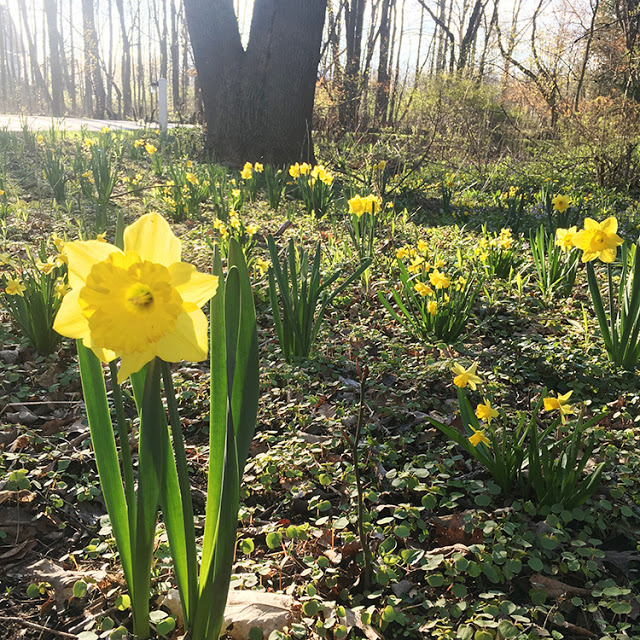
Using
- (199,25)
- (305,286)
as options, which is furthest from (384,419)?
(199,25)

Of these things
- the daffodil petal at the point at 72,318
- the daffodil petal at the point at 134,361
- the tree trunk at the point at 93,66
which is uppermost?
the tree trunk at the point at 93,66

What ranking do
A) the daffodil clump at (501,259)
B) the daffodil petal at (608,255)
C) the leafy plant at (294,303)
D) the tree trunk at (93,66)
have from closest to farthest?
the daffodil petal at (608,255), the leafy plant at (294,303), the daffodil clump at (501,259), the tree trunk at (93,66)

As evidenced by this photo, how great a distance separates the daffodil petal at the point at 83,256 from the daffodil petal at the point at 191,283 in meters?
0.10

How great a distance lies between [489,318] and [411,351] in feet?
1.77

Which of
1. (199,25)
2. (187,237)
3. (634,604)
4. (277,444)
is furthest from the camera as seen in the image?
(199,25)

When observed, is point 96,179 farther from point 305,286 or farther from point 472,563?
point 472,563

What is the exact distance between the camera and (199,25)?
6.73 meters

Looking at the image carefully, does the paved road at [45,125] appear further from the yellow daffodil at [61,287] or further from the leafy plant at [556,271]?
the leafy plant at [556,271]

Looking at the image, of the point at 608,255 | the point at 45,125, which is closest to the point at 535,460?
the point at 608,255

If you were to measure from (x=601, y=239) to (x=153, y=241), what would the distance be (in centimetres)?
177

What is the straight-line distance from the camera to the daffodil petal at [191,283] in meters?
0.76

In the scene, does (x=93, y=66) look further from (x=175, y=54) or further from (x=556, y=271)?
(x=556, y=271)

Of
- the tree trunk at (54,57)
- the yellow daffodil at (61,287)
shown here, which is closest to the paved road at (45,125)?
the yellow daffodil at (61,287)

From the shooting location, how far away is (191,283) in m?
0.77
